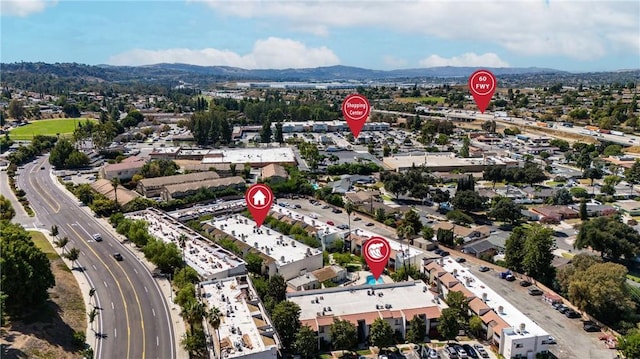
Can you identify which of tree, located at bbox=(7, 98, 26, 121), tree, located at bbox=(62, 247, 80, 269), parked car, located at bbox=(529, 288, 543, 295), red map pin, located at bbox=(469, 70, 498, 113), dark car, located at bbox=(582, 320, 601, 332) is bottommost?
dark car, located at bbox=(582, 320, 601, 332)

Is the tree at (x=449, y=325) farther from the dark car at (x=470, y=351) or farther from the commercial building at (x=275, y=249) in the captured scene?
the commercial building at (x=275, y=249)

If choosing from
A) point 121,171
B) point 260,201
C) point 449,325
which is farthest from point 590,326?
point 121,171

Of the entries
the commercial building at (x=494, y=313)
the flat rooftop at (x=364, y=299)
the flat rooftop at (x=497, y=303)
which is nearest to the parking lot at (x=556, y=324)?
the flat rooftop at (x=497, y=303)

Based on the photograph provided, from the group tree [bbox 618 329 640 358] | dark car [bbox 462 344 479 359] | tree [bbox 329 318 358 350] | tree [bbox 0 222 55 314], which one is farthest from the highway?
tree [bbox 0 222 55 314]

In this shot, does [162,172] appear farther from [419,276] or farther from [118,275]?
[419,276]

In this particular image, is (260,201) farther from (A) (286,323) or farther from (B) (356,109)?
(B) (356,109)

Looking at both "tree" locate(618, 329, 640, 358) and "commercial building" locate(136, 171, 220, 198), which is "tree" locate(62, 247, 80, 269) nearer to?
"commercial building" locate(136, 171, 220, 198)
